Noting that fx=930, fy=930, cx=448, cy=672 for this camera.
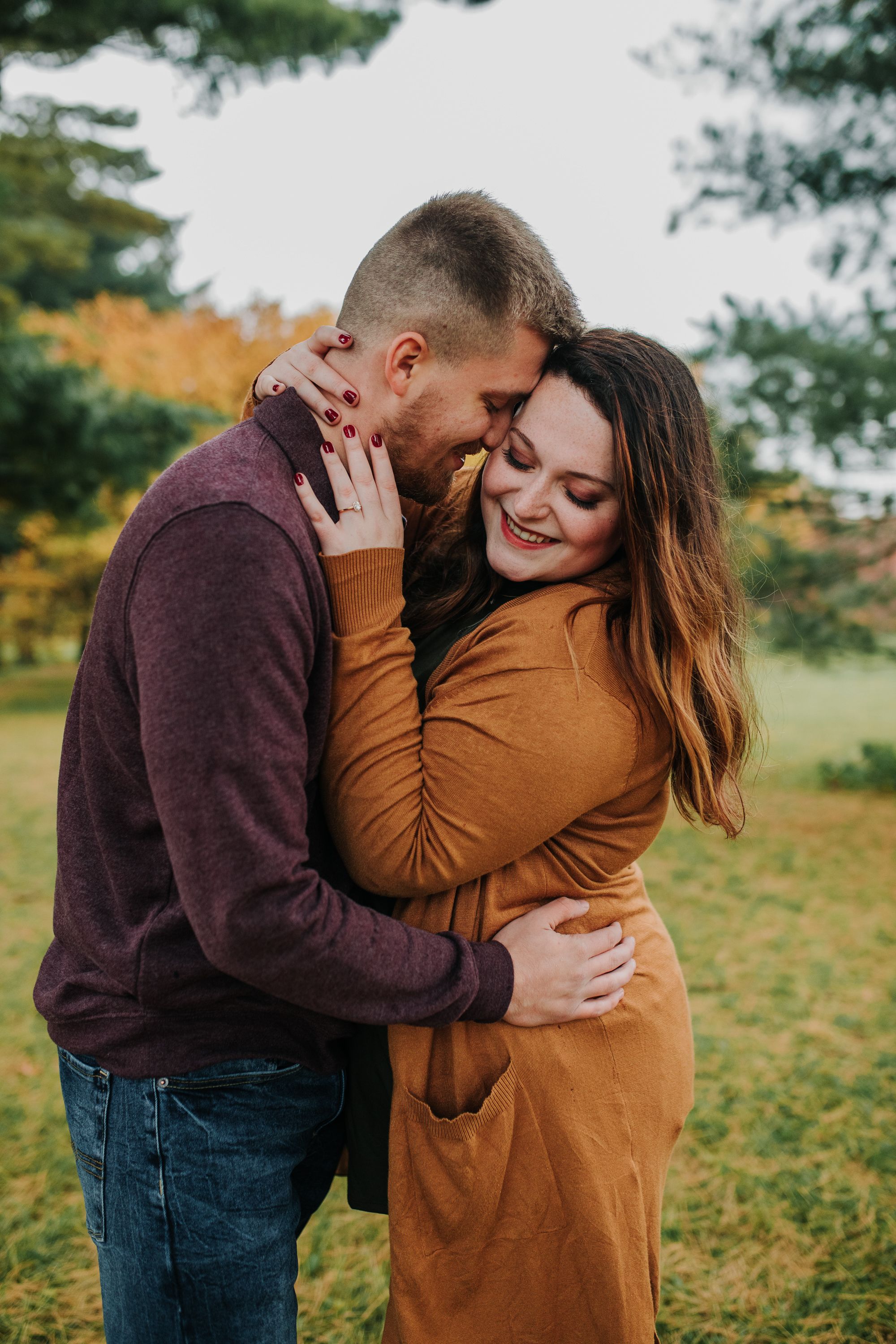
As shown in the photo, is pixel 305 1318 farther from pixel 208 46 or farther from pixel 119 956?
pixel 208 46

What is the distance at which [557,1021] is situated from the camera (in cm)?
174

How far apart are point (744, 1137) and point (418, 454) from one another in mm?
3474

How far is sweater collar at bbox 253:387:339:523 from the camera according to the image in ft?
5.28

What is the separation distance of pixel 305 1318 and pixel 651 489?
279cm

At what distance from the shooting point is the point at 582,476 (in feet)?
6.17

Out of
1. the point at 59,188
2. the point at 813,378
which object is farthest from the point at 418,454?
the point at 59,188

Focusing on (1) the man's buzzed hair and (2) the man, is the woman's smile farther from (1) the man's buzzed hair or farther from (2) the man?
(1) the man's buzzed hair

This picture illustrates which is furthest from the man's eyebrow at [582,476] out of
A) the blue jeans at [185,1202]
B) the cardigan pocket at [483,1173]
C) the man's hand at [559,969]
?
the blue jeans at [185,1202]

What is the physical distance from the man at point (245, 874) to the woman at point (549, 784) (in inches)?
3.5

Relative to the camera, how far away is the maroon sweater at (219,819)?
1.28 metres

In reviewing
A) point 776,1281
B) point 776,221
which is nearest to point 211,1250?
point 776,1281

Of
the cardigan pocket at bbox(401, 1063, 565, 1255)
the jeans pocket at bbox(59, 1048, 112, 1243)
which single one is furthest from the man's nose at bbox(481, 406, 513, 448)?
the jeans pocket at bbox(59, 1048, 112, 1243)

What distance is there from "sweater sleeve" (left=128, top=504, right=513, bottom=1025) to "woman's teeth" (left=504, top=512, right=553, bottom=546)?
A: 27.3 inches

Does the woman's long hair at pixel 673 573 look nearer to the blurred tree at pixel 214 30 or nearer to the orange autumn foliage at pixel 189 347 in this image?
the blurred tree at pixel 214 30
